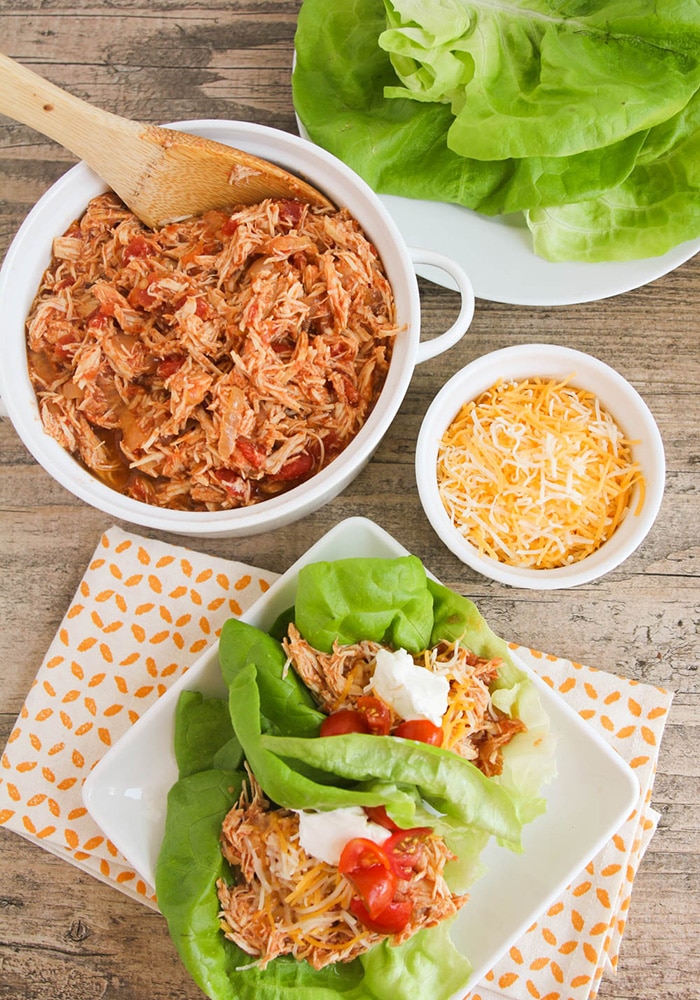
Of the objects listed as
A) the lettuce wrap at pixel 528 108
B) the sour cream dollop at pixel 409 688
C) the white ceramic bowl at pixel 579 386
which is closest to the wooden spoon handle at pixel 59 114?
the lettuce wrap at pixel 528 108

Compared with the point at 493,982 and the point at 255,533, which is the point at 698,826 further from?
the point at 255,533

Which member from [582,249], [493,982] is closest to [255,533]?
[582,249]

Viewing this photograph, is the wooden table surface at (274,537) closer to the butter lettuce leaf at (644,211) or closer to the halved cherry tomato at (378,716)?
the butter lettuce leaf at (644,211)

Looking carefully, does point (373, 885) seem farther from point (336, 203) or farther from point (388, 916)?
point (336, 203)

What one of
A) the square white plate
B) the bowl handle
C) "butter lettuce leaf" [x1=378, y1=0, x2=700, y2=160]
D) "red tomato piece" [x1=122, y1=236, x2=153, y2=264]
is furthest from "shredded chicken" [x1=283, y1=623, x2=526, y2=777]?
"butter lettuce leaf" [x1=378, y1=0, x2=700, y2=160]

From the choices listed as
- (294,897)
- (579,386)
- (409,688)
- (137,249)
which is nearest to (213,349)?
(137,249)

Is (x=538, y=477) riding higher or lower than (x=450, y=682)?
higher
